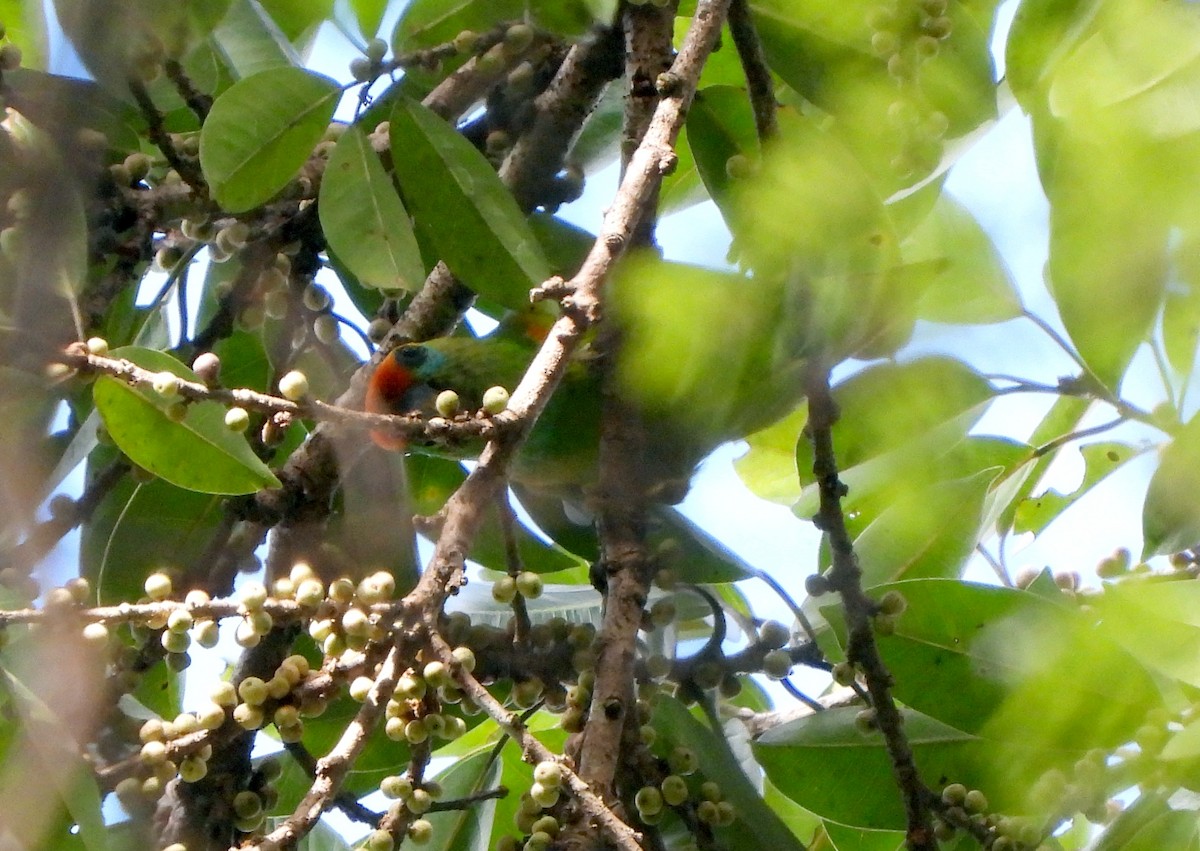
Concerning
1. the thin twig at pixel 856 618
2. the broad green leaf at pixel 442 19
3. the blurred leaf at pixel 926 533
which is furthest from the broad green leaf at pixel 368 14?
the blurred leaf at pixel 926 533

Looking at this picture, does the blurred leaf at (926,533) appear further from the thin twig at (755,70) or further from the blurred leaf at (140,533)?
the blurred leaf at (140,533)

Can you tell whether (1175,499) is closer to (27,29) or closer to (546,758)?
(546,758)

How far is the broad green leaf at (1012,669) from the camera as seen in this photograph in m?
0.74

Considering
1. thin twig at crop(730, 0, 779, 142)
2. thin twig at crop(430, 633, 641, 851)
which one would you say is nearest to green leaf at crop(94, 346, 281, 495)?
thin twig at crop(430, 633, 641, 851)

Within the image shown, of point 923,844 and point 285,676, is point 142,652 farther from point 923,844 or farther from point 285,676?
point 923,844

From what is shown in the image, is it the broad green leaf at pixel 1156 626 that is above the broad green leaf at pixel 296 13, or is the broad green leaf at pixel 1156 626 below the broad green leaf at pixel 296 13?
below

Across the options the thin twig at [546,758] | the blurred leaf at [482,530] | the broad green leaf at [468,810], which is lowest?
the broad green leaf at [468,810]

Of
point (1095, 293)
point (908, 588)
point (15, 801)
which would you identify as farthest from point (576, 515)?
point (1095, 293)

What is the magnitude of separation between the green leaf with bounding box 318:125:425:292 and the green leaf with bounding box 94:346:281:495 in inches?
9.6

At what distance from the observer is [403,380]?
5.29 ft

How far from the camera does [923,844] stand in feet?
3.28

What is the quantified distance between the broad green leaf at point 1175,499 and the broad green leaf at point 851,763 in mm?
390

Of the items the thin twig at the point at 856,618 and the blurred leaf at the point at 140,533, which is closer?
the thin twig at the point at 856,618

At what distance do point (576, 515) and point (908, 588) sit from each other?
452 millimetres
